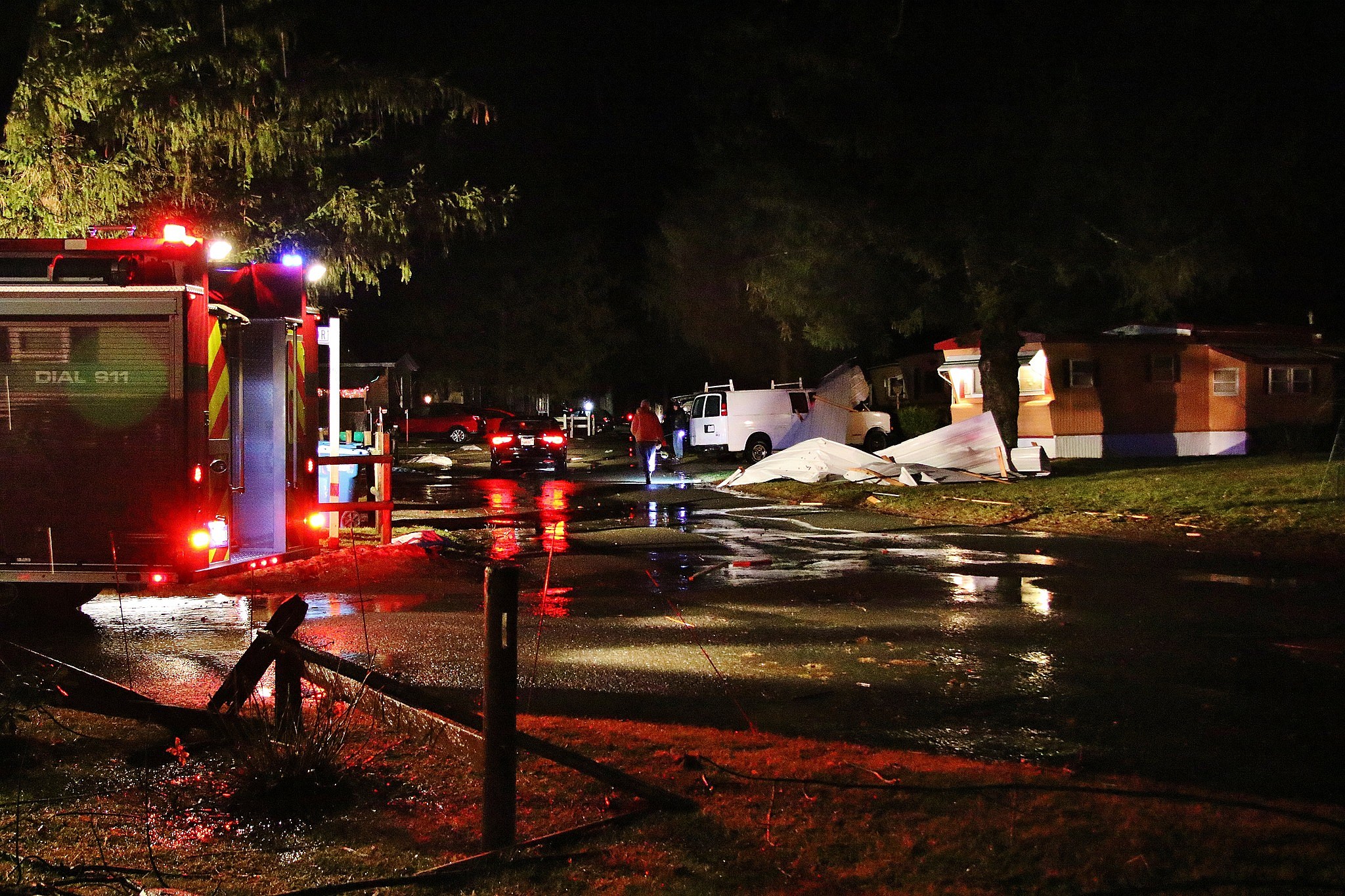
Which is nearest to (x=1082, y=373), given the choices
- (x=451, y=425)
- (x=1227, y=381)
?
(x=1227, y=381)

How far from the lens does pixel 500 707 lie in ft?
14.3

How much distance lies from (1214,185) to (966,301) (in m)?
6.09

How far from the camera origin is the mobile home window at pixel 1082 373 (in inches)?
1160

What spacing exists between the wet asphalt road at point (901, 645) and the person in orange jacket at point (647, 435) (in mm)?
9639

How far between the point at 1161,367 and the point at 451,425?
2821 centimetres

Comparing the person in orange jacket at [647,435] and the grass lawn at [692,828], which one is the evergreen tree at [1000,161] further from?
the grass lawn at [692,828]

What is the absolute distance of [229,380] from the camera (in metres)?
9.84

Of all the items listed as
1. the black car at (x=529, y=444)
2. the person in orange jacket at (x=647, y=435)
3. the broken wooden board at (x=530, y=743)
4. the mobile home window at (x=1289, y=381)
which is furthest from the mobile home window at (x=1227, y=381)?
the broken wooden board at (x=530, y=743)

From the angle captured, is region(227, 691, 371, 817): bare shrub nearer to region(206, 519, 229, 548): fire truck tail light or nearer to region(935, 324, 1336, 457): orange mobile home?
region(206, 519, 229, 548): fire truck tail light

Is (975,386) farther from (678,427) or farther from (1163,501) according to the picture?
(1163,501)

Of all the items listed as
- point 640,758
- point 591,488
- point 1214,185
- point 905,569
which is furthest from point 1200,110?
point 640,758

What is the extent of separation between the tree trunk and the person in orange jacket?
697 centimetres

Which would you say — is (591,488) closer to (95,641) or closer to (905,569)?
(905,569)

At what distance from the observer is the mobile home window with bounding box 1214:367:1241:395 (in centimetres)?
3031
